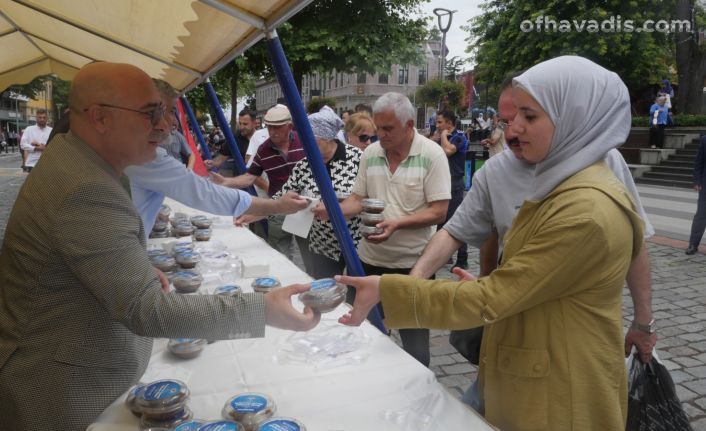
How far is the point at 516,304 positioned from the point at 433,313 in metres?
0.24

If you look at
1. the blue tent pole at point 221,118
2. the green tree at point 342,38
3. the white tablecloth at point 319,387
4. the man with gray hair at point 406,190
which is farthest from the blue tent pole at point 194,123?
the white tablecloth at point 319,387

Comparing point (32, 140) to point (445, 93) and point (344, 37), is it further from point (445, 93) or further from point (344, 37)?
point (445, 93)

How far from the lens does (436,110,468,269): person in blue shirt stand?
6.63 meters

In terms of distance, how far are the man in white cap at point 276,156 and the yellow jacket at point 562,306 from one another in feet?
11.1

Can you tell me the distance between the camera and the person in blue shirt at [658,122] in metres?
17.3

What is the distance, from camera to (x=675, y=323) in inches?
185

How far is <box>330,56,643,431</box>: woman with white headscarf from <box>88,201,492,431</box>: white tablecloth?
0.25 metres

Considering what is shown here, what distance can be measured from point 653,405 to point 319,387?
4.17 ft

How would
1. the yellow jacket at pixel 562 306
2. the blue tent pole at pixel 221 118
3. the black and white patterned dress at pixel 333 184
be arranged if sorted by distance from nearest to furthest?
the yellow jacket at pixel 562 306
the black and white patterned dress at pixel 333 184
the blue tent pole at pixel 221 118

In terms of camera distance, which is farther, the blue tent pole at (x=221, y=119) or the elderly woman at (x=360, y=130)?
the elderly woman at (x=360, y=130)

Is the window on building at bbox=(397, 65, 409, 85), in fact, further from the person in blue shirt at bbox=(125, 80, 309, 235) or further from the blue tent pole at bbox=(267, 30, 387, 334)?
the blue tent pole at bbox=(267, 30, 387, 334)

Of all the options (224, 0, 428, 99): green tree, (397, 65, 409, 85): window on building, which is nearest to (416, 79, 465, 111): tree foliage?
(224, 0, 428, 99): green tree

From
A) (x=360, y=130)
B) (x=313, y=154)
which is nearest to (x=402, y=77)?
(x=360, y=130)

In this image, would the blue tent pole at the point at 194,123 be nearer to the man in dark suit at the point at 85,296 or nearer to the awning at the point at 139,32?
the awning at the point at 139,32
